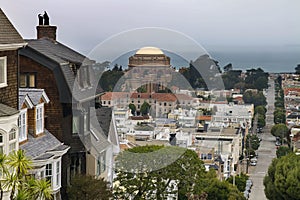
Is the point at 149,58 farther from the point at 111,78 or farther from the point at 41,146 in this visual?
the point at 41,146

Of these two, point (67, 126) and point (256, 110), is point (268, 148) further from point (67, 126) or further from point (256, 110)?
point (67, 126)

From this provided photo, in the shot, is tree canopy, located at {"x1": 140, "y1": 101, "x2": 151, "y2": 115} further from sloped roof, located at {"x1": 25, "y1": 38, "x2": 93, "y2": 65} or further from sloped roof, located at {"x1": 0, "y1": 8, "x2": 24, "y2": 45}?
sloped roof, located at {"x1": 0, "y1": 8, "x2": 24, "y2": 45}

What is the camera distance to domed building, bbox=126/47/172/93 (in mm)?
14398

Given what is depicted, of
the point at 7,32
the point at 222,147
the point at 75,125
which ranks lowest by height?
the point at 222,147

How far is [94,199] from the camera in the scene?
15547 mm

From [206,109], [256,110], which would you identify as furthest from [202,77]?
[256,110]

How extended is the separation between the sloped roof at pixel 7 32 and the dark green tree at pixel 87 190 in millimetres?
4522

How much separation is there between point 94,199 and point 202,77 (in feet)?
13.0

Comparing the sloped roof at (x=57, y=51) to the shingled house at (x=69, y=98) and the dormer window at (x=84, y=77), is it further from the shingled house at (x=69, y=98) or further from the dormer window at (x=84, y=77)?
the dormer window at (x=84, y=77)

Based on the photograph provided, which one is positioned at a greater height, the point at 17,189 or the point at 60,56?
the point at 60,56

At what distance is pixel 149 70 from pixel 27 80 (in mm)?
3125

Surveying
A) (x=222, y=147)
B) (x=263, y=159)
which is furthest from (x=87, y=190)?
(x=263, y=159)

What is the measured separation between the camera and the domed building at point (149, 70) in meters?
14.4

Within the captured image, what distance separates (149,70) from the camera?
14391 mm
